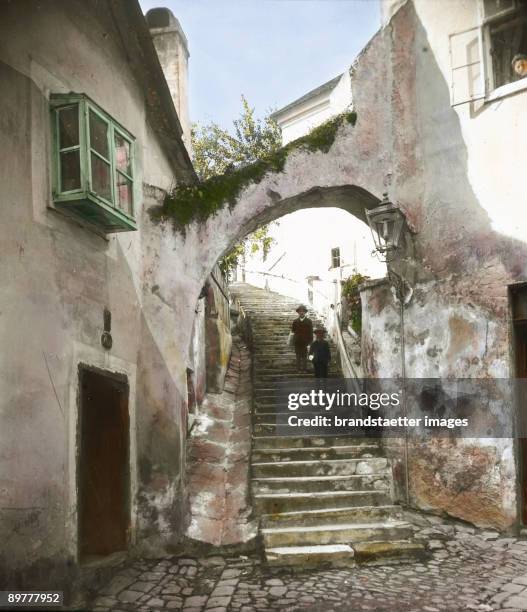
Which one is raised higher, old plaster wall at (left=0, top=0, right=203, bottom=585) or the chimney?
the chimney

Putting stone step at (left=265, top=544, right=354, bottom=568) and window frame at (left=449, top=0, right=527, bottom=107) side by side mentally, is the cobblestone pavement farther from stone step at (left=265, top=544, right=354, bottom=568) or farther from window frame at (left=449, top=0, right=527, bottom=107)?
window frame at (left=449, top=0, right=527, bottom=107)

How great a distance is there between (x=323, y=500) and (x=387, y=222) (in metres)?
3.79

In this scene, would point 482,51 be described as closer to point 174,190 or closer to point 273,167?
point 273,167

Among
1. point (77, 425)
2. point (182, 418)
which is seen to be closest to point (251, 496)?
point (182, 418)

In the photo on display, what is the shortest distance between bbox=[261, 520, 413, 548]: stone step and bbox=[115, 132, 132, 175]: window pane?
4.52 meters

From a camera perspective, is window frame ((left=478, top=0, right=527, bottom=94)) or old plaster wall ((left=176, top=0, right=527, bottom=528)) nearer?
old plaster wall ((left=176, top=0, right=527, bottom=528))

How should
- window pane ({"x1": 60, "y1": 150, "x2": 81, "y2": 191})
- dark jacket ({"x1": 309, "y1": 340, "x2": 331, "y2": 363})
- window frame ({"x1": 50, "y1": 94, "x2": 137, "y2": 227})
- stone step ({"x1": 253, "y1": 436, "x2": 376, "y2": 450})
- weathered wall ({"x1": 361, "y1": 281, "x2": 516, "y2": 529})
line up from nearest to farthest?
window frame ({"x1": 50, "y1": 94, "x2": 137, "y2": 227}) < window pane ({"x1": 60, "y1": 150, "x2": 81, "y2": 191}) < weathered wall ({"x1": 361, "y1": 281, "x2": 516, "y2": 529}) < stone step ({"x1": 253, "y1": 436, "x2": 376, "y2": 450}) < dark jacket ({"x1": 309, "y1": 340, "x2": 331, "y2": 363})

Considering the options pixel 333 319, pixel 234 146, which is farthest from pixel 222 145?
pixel 333 319

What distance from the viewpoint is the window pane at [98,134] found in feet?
22.5

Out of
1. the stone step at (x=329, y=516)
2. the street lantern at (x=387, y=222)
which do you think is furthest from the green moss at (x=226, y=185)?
the stone step at (x=329, y=516)

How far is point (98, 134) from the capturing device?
277 inches

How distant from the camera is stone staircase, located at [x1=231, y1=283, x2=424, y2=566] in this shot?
7699 millimetres

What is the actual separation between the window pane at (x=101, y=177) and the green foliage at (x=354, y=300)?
857 cm

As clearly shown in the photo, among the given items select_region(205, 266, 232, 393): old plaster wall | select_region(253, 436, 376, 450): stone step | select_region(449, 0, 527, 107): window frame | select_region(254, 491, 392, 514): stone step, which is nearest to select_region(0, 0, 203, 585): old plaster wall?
select_region(254, 491, 392, 514): stone step
